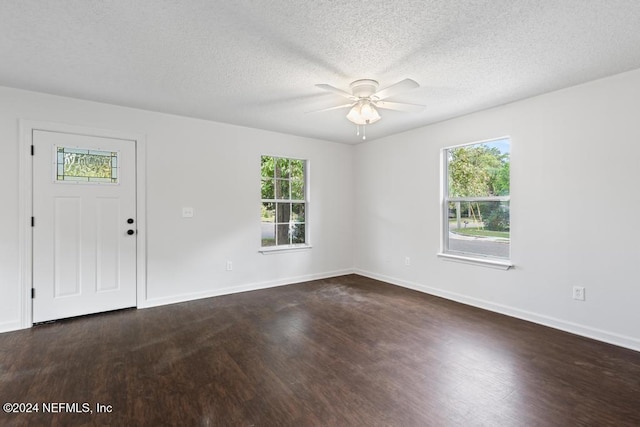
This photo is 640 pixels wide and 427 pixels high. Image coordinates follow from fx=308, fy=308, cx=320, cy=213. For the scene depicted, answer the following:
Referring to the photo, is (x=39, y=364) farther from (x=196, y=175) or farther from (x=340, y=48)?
(x=340, y=48)

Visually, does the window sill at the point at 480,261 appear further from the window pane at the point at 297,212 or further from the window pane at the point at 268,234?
the window pane at the point at 268,234

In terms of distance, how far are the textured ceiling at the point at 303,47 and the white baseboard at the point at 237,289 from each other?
240 centimetres

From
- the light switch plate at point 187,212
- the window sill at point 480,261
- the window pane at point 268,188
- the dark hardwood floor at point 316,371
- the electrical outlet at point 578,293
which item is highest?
the window pane at point 268,188

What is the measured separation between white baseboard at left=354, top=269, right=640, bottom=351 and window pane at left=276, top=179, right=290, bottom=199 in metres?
2.27

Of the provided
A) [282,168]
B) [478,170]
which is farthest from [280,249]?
[478,170]

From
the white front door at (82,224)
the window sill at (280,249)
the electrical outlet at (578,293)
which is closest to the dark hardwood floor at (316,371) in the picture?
the white front door at (82,224)

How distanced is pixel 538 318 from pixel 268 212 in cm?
366

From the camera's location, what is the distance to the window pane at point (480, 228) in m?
3.63

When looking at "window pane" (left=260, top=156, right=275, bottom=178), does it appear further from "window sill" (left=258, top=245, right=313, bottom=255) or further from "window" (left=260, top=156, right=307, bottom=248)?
"window sill" (left=258, top=245, right=313, bottom=255)

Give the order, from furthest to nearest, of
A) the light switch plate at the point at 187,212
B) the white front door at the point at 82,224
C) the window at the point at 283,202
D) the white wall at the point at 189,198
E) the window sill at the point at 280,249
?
the window at the point at 283,202, the window sill at the point at 280,249, the light switch plate at the point at 187,212, the white front door at the point at 82,224, the white wall at the point at 189,198

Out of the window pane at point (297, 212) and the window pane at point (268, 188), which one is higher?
the window pane at point (268, 188)

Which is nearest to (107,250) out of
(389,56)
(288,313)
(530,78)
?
(288,313)

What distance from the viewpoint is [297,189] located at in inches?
203

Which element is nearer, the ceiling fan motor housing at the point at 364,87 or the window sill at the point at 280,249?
the ceiling fan motor housing at the point at 364,87
